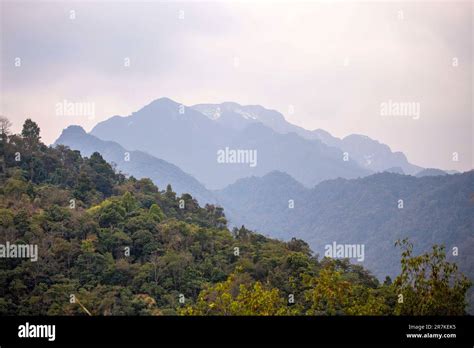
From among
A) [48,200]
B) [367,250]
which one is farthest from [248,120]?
[48,200]

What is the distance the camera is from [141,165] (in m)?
61.2

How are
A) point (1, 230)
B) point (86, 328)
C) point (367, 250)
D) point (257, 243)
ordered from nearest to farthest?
point (86, 328), point (1, 230), point (257, 243), point (367, 250)

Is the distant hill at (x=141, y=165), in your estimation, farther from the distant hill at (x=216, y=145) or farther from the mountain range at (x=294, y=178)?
the distant hill at (x=216, y=145)

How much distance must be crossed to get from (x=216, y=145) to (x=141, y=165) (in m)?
22.0

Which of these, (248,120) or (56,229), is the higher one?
(248,120)

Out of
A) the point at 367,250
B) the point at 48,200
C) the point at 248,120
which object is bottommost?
the point at 367,250

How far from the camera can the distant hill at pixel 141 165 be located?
59219 millimetres

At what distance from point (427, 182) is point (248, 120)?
1478 inches

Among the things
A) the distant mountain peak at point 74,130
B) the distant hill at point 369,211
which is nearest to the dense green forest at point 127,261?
the distant hill at point 369,211

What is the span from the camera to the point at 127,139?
76750 millimetres

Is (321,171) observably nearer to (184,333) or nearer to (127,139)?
(127,139)

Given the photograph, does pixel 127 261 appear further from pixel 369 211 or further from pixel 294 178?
pixel 294 178

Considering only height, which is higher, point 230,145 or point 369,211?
point 230,145

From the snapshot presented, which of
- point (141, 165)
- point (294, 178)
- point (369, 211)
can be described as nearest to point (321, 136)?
point (294, 178)
